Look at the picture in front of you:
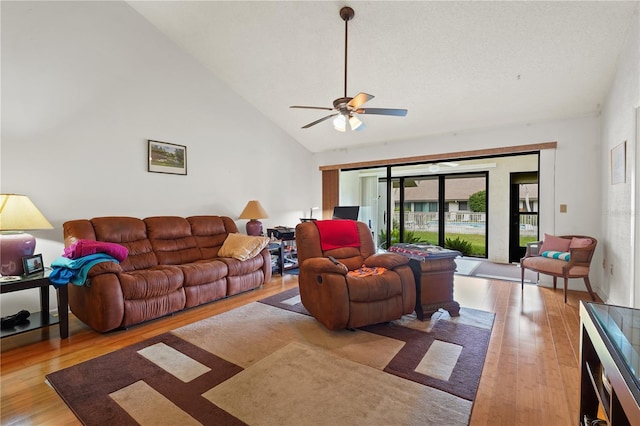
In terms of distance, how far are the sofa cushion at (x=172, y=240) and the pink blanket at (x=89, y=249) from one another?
0.70m

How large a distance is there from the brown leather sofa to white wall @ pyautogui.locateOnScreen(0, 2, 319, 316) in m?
0.40

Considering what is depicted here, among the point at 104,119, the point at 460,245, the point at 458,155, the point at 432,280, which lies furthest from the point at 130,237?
the point at 460,245

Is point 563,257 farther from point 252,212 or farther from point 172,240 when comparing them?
point 172,240

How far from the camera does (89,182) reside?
3295 mm

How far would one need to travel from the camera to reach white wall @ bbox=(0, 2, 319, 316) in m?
2.83

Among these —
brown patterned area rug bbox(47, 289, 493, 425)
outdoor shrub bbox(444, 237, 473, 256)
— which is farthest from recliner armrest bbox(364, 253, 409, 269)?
outdoor shrub bbox(444, 237, 473, 256)

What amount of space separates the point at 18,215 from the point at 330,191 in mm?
4722

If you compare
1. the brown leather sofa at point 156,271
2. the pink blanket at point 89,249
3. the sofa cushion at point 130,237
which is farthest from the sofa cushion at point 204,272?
the pink blanket at point 89,249

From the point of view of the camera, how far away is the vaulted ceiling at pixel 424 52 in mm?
2725

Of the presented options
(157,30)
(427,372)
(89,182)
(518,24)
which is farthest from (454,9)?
(89,182)

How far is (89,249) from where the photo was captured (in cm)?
257

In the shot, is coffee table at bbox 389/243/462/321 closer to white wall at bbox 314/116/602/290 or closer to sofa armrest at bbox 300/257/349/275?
sofa armrest at bbox 300/257/349/275

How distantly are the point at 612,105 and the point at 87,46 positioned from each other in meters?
5.79

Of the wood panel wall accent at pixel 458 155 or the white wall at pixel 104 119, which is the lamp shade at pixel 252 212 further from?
the wood panel wall accent at pixel 458 155
